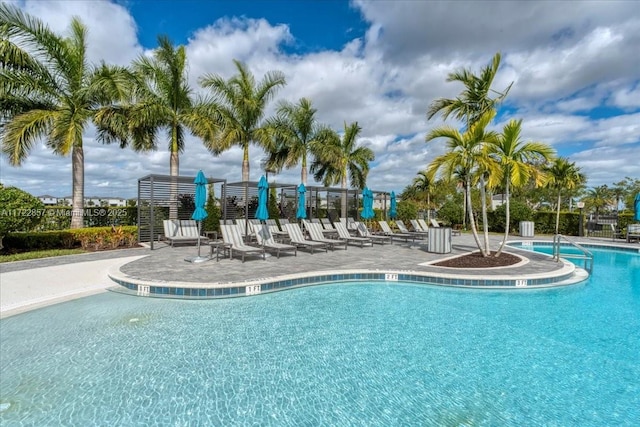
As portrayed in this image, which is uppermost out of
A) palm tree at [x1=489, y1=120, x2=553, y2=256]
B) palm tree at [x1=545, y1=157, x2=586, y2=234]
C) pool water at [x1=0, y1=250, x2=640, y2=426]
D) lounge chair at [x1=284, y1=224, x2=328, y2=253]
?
palm tree at [x1=545, y1=157, x2=586, y2=234]

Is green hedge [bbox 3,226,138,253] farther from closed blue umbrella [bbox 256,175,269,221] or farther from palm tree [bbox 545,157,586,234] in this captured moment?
palm tree [bbox 545,157,586,234]

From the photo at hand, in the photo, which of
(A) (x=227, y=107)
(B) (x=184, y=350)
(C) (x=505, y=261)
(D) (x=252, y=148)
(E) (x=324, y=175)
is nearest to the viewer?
(B) (x=184, y=350)

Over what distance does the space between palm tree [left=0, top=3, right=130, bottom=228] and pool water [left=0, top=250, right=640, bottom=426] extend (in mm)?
9002

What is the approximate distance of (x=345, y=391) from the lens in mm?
3330

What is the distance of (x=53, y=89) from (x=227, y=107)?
7058mm

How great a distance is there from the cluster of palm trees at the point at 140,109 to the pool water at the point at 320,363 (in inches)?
369

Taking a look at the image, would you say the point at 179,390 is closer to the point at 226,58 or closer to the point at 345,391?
the point at 345,391

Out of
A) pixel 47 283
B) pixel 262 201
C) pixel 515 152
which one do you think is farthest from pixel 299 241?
pixel 515 152

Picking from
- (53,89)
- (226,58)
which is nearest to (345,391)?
(53,89)

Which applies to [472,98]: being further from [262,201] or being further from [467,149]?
[262,201]

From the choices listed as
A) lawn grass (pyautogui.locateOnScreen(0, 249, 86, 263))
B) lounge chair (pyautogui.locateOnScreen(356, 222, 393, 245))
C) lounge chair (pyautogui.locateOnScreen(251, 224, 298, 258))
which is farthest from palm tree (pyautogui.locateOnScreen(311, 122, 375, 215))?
lawn grass (pyautogui.locateOnScreen(0, 249, 86, 263))

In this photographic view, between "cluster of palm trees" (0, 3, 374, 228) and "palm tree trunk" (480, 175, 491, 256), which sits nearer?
"palm tree trunk" (480, 175, 491, 256)

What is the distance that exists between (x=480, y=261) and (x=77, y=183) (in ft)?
48.6

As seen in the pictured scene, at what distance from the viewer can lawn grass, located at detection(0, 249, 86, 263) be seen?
915 cm
